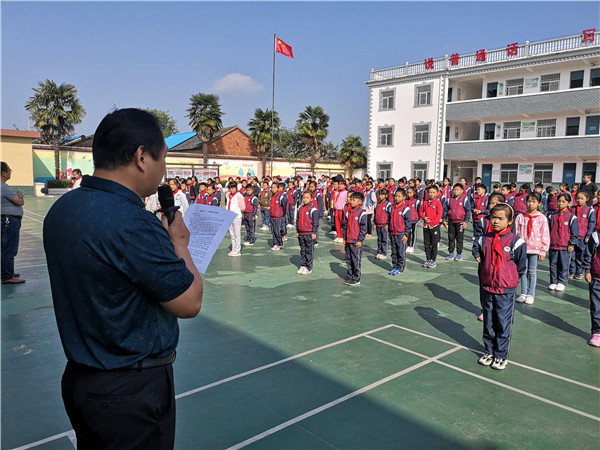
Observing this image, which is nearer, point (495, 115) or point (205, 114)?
point (495, 115)

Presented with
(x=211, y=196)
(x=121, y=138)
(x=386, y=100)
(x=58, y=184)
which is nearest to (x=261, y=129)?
(x=386, y=100)

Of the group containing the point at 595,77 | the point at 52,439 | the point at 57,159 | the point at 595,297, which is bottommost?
the point at 52,439

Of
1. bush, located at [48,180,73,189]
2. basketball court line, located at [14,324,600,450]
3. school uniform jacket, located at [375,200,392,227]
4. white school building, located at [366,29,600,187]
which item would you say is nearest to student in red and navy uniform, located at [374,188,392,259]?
school uniform jacket, located at [375,200,392,227]

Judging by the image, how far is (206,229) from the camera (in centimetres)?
228

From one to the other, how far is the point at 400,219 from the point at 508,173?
20.9m

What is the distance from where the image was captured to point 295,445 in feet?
10.3

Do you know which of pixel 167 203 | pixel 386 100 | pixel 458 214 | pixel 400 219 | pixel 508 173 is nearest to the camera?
pixel 167 203

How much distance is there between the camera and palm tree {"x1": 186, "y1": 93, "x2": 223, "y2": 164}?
1444 inches

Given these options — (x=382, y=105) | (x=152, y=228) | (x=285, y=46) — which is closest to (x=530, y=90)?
(x=382, y=105)

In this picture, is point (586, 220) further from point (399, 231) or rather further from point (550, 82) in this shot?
point (550, 82)

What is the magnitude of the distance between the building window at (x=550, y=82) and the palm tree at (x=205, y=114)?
2422cm

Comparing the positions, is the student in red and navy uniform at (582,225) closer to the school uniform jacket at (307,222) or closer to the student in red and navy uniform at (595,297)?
the student in red and navy uniform at (595,297)

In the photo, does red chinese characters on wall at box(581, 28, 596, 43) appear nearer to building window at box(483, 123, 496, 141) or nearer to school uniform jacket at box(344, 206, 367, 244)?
building window at box(483, 123, 496, 141)

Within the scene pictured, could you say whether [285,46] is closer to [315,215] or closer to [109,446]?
[315,215]
